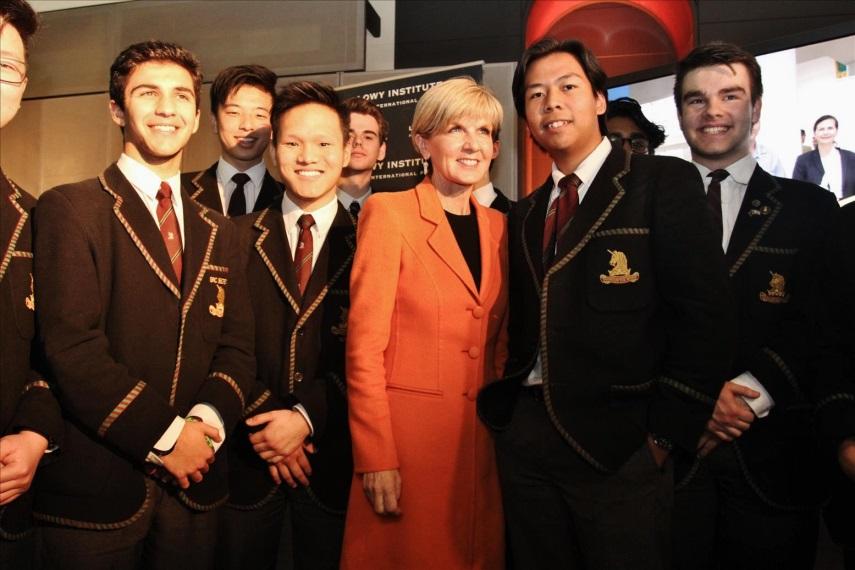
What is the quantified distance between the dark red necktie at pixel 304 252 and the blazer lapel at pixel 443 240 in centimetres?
40

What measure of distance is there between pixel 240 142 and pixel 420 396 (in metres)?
1.52

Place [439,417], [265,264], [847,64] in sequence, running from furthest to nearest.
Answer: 1. [847,64]
2. [265,264]
3. [439,417]

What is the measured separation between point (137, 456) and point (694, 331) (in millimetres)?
1353

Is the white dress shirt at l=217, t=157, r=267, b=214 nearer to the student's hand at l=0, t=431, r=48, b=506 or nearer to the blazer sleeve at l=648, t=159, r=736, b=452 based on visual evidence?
the student's hand at l=0, t=431, r=48, b=506

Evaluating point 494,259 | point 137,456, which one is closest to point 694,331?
point 494,259

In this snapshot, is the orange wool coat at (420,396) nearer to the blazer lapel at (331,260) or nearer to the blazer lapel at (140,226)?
the blazer lapel at (331,260)

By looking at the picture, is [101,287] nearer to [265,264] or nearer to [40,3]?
[265,264]

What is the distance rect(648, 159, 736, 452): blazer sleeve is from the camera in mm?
1496

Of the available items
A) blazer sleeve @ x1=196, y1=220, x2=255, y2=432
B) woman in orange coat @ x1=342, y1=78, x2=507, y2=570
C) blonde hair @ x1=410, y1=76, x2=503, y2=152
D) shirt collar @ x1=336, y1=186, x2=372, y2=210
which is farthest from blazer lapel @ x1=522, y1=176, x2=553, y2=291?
shirt collar @ x1=336, y1=186, x2=372, y2=210

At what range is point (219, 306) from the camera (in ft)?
5.80

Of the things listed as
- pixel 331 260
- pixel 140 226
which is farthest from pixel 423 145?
pixel 140 226

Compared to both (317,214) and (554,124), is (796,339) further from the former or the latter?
(317,214)

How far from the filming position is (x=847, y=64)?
2535mm

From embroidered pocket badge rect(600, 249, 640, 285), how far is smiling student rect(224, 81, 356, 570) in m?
0.79
